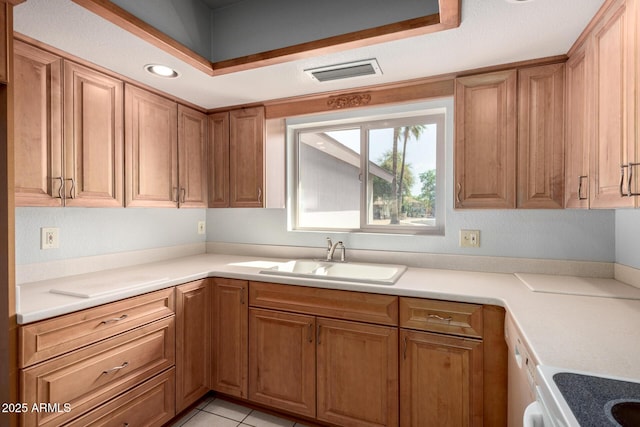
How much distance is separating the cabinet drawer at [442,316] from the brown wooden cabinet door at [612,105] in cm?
71

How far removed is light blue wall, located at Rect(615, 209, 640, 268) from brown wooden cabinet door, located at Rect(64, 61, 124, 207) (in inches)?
109

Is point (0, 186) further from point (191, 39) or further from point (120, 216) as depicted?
point (191, 39)

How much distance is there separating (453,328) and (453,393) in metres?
0.32

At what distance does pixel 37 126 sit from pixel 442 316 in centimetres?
213

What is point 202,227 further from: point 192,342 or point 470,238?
point 470,238

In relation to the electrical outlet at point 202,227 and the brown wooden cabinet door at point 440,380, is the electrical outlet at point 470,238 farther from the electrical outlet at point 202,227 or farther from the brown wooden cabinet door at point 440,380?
the electrical outlet at point 202,227

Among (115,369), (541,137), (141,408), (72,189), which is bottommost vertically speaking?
(141,408)

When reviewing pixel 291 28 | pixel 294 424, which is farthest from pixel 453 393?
pixel 291 28

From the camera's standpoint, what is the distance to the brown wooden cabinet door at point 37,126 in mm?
1482

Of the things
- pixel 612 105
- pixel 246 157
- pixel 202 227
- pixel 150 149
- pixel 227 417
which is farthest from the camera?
pixel 202 227

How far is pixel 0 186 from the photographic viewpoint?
126cm

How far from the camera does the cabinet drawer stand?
1.55m

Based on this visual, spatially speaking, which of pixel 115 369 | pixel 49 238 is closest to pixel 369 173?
pixel 115 369

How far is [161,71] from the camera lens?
1910 mm
